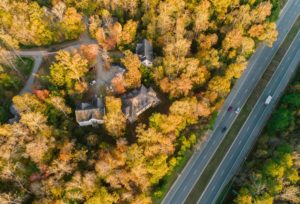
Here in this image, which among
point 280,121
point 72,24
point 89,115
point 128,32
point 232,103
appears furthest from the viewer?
point 232,103

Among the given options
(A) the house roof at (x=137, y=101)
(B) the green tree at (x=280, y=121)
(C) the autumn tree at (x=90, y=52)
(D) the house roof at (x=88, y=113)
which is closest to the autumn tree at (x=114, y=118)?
(D) the house roof at (x=88, y=113)

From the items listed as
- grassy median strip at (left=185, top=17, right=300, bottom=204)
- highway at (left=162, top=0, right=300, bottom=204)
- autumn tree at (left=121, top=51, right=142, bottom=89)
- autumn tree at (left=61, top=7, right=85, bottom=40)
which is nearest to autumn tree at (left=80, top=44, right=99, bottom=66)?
autumn tree at (left=61, top=7, right=85, bottom=40)

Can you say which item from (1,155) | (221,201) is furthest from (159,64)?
(1,155)

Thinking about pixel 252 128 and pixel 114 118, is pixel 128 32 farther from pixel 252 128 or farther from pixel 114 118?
pixel 252 128

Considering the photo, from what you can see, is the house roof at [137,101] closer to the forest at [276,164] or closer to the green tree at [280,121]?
the forest at [276,164]

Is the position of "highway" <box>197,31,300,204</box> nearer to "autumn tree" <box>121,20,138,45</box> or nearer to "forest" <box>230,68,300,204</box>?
"forest" <box>230,68,300,204</box>

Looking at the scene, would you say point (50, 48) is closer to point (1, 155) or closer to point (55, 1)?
point (55, 1)

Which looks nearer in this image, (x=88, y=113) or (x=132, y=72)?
(x=88, y=113)

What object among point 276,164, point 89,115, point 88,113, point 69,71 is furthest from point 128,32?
point 276,164
